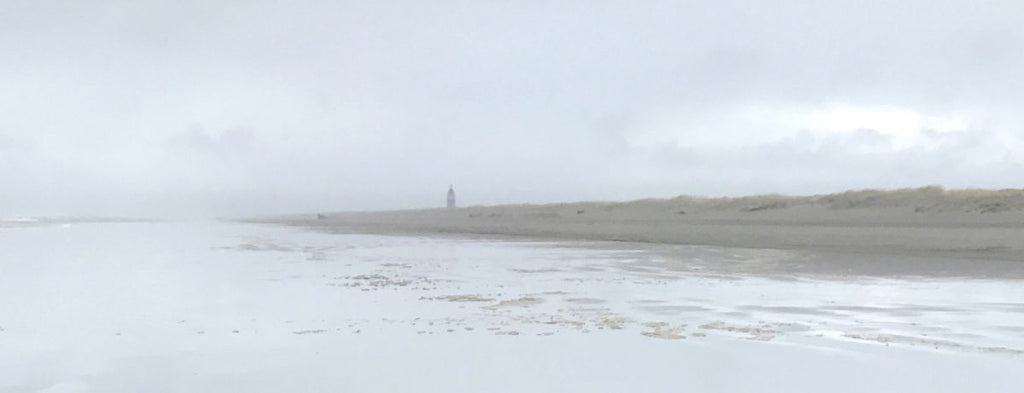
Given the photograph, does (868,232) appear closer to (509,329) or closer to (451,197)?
(509,329)

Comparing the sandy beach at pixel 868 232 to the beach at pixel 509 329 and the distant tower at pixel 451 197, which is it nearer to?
the beach at pixel 509 329

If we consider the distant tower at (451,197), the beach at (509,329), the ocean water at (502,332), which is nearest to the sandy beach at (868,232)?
the beach at (509,329)

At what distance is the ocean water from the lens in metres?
3.90

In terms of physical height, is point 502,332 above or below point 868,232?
below

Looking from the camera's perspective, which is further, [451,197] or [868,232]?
[451,197]

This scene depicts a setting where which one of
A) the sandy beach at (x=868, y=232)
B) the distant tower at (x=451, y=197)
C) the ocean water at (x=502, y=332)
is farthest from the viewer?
the distant tower at (x=451, y=197)

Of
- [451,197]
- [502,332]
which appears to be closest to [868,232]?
[502,332]

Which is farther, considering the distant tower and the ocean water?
the distant tower

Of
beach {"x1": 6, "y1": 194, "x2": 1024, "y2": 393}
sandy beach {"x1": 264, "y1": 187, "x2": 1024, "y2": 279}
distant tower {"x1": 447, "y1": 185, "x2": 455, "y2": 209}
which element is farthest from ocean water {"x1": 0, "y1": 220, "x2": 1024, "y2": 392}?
distant tower {"x1": 447, "y1": 185, "x2": 455, "y2": 209}

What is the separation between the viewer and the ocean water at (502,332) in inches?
153

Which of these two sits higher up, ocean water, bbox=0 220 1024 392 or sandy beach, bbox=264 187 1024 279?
sandy beach, bbox=264 187 1024 279

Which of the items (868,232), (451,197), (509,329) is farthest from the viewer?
(451,197)

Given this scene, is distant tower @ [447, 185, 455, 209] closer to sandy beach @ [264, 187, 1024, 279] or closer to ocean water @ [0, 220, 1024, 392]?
sandy beach @ [264, 187, 1024, 279]

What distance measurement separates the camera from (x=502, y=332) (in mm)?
5270
